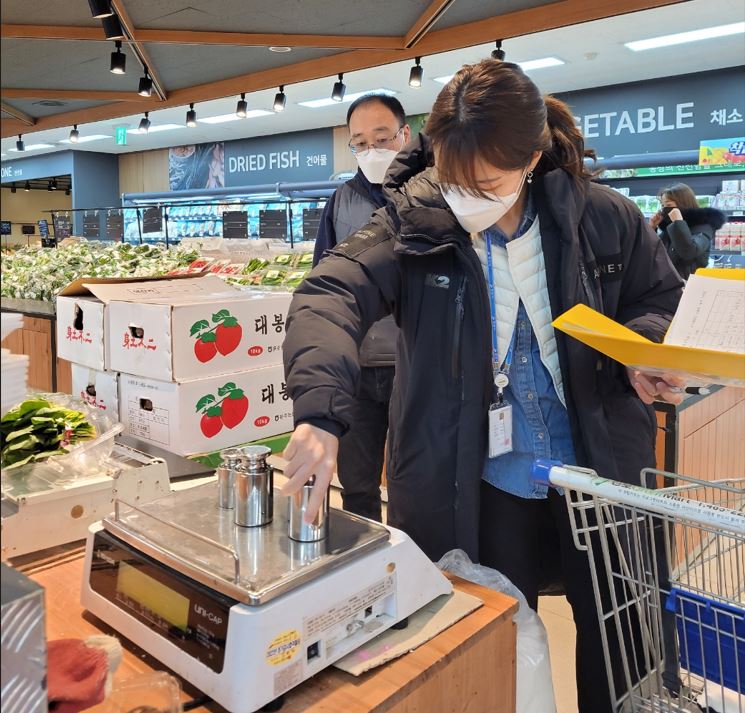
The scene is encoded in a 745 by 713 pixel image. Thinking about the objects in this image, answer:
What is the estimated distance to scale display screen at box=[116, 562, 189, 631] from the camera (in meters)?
0.88

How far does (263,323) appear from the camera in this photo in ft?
6.16

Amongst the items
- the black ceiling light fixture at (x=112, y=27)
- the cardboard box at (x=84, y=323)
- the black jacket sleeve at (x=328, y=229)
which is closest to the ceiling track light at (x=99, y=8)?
the black ceiling light fixture at (x=112, y=27)

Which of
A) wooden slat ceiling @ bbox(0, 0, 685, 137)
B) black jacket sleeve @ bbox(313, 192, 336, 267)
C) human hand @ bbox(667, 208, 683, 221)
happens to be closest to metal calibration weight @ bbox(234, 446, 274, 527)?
black jacket sleeve @ bbox(313, 192, 336, 267)

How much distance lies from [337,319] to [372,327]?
1268 mm

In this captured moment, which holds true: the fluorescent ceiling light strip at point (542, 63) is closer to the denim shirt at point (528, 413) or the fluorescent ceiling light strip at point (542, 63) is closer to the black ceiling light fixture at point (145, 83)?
the black ceiling light fixture at point (145, 83)

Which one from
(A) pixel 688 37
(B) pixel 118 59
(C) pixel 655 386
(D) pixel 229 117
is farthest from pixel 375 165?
(D) pixel 229 117

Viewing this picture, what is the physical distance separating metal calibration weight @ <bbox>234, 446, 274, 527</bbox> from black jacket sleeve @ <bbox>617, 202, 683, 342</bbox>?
2.73 ft

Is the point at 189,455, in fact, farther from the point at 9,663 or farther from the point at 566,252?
the point at 9,663

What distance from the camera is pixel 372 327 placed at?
2.46 metres

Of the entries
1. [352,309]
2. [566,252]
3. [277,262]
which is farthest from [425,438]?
[277,262]

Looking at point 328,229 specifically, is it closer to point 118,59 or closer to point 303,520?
point 303,520

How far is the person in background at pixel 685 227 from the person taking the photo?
4316 millimetres

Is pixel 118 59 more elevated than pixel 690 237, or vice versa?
pixel 118 59

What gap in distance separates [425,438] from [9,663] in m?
A: 1.00
